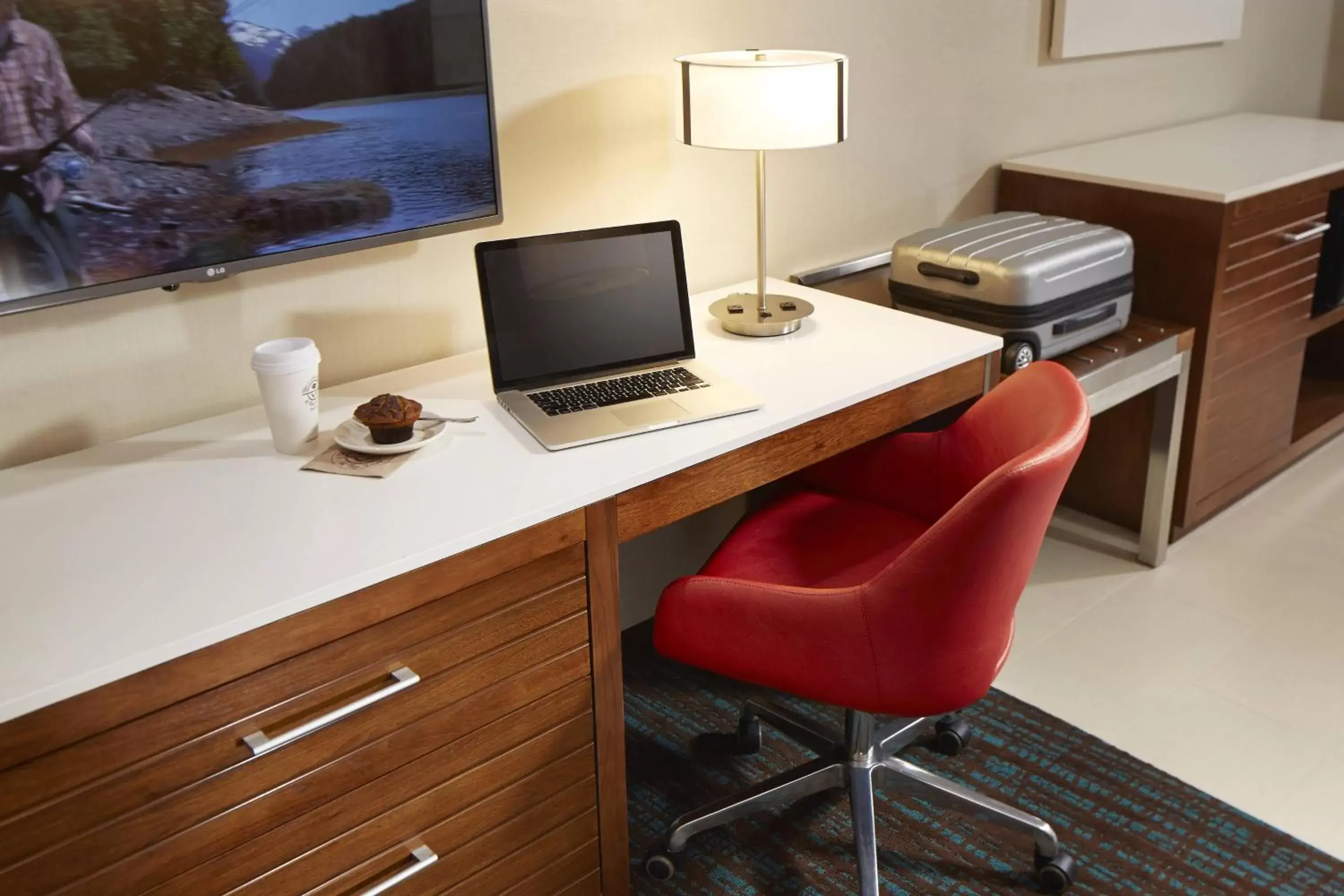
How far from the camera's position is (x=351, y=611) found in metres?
1.29

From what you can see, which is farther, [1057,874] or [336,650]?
[1057,874]

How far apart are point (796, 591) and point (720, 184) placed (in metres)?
1.02

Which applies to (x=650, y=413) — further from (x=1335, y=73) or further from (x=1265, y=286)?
(x=1335, y=73)

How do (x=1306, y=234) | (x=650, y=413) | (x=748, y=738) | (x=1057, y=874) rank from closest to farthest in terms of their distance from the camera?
(x=650, y=413) → (x=1057, y=874) → (x=748, y=738) → (x=1306, y=234)

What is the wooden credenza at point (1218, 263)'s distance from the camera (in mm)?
2598

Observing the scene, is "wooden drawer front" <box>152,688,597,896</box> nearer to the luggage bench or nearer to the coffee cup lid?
the coffee cup lid

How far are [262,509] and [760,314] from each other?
3.13ft

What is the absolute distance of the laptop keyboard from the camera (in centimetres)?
172

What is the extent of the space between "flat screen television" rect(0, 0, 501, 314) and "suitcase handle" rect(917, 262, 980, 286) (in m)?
0.93

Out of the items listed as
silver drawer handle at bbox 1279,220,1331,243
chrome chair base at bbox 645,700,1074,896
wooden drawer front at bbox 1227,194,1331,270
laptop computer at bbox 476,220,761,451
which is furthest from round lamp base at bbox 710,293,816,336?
silver drawer handle at bbox 1279,220,1331,243

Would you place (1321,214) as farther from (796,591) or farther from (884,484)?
(796,591)

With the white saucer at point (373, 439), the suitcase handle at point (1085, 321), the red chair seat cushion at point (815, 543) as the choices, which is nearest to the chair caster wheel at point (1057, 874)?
the red chair seat cushion at point (815, 543)

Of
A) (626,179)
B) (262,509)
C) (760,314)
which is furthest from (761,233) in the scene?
(262,509)

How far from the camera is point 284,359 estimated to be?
5.10 feet
